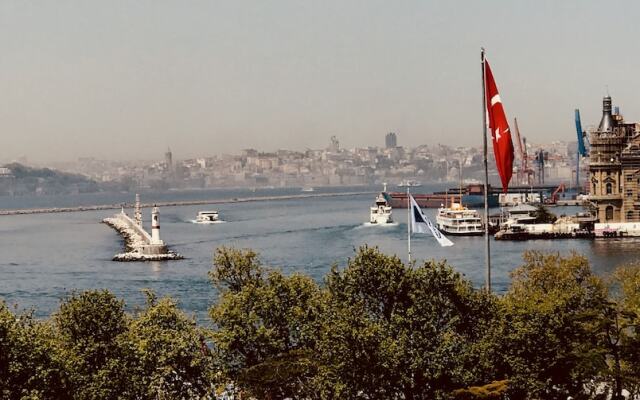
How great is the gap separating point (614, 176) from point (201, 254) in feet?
103

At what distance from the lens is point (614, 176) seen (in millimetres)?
73500

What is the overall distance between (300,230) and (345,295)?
68.7m

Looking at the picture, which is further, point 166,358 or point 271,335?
point 271,335

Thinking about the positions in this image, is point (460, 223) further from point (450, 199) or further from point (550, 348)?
point (550, 348)

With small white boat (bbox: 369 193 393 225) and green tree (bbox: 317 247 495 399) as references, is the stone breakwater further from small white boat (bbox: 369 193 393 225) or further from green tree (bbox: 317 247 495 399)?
green tree (bbox: 317 247 495 399)

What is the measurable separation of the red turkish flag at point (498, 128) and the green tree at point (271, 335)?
4.96m

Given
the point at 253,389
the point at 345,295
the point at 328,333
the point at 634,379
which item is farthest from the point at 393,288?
the point at 634,379

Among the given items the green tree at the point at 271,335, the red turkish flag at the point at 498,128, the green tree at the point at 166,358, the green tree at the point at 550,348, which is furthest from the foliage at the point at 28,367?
the red turkish flag at the point at 498,128

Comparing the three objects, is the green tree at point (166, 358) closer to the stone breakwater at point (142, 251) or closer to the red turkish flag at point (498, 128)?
the red turkish flag at point (498, 128)

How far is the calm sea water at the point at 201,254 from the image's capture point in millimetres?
48188

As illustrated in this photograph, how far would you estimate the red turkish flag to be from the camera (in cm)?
1839

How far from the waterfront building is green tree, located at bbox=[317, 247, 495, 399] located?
2138 inches

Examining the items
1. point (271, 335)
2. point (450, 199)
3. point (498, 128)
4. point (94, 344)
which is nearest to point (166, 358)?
point (94, 344)

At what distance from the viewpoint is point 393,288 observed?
66.8 ft
